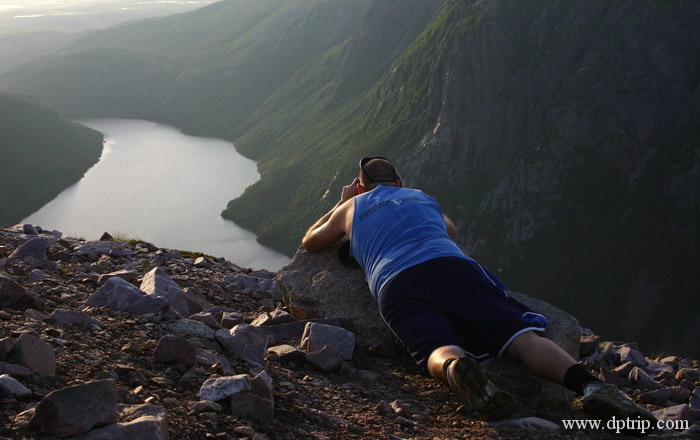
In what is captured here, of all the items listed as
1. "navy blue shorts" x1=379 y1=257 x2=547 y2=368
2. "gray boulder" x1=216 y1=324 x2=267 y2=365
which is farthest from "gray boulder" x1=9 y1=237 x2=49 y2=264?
"navy blue shorts" x1=379 y1=257 x2=547 y2=368

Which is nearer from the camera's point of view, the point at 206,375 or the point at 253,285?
the point at 206,375

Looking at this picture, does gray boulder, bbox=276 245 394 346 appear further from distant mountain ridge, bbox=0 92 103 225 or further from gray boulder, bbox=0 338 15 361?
distant mountain ridge, bbox=0 92 103 225

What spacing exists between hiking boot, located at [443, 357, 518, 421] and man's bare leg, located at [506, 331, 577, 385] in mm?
620

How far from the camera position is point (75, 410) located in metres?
4.54

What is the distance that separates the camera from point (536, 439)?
236 inches

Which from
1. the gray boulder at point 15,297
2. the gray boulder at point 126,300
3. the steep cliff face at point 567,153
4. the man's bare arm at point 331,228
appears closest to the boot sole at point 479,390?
the man's bare arm at point 331,228

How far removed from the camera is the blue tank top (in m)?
7.64

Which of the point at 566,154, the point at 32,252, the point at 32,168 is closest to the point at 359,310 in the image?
the point at 32,252

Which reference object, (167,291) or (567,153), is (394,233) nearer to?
(167,291)

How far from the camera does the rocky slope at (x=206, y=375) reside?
4.91 metres

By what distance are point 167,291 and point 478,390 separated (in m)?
4.71

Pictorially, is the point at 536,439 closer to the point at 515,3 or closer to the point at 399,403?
the point at 399,403

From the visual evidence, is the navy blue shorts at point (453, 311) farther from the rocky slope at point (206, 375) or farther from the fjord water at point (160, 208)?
the fjord water at point (160, 208)

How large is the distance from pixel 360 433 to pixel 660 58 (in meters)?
130
